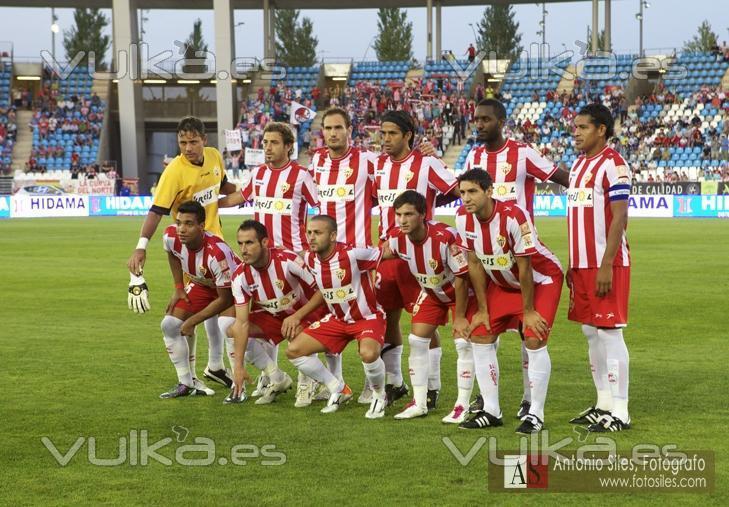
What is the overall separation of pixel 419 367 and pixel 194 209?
233 cm

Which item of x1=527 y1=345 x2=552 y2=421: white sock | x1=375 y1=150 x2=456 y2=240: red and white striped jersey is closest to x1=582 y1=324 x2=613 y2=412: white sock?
x1=527 y1=345 x2=552 y2=421: white sock

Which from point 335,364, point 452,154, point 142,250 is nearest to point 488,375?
point 335,364

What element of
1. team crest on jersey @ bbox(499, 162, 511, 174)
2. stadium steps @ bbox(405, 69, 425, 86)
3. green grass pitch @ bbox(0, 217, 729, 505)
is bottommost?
green grass pitch @ bbox(0, 217, 729, 505)

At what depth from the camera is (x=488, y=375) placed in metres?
7.54

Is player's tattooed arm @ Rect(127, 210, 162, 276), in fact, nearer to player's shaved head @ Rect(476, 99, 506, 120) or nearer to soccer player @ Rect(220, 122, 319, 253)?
soccer player @ Rect(220, 122, 319, 253)

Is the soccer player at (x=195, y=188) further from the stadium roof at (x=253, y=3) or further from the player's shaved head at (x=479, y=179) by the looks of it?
the stadium roof at (x=253, y=3)

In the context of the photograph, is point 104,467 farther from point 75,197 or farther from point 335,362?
point 75,197

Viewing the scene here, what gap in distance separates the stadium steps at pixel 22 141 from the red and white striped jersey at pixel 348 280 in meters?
48.9

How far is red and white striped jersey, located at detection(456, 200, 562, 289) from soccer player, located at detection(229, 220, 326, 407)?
4.70 feet

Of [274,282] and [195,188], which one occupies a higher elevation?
[195,188]

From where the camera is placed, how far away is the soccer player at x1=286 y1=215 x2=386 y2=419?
7.96 meters

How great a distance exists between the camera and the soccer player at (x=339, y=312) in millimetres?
7965

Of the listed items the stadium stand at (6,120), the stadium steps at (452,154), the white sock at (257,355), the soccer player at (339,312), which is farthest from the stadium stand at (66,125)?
the soccer player at (339,312)

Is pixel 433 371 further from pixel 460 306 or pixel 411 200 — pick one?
A: pixel 411 200
